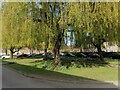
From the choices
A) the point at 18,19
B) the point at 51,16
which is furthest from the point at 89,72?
the point at 18,19

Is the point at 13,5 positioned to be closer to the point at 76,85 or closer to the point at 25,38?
the point at 25,38

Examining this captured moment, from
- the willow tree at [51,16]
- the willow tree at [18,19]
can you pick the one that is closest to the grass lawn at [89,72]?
the willow tree at [51,16]

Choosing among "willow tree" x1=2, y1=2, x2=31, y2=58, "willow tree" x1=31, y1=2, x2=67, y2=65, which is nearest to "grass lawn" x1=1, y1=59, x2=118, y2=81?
"willow tree" x1=31, y1=2, x2=67, y2=65

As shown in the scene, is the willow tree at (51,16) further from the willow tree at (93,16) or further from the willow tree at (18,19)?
the willow tree at (93,16)

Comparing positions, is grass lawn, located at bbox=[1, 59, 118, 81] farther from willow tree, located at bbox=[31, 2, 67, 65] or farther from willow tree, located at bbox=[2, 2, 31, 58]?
willow tree, located at bbox=[2, 2, 31, 58]

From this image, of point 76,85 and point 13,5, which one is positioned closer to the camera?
point 76,85

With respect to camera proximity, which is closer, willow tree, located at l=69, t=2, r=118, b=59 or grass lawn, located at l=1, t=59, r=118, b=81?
grass lawn, located at l=1, t=59, r=118, b=81

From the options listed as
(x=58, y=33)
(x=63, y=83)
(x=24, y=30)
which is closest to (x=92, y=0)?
(x=58, y=33)

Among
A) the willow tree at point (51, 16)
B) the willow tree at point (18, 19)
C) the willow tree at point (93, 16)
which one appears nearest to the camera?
the willow tree at point (93, 16)

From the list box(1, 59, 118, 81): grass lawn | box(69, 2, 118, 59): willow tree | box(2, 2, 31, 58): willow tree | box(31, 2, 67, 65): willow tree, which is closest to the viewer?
box(1, 59, 118, 81): grass lawn

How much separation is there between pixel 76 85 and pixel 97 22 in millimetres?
6900

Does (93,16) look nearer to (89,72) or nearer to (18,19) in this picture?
(89,72)

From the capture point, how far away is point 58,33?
21500 mm

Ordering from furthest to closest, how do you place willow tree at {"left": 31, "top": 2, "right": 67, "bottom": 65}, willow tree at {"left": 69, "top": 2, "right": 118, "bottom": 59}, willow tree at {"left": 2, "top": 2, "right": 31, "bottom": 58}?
willow tree at {"left": 31, "top": 2, "right": 67, "bottom": 65} < willow tree at {"left": 2, "top": 2, "right": 31, "bottom": 58} < willow tree at {"left": 69, "top": 2, "right": 118, "bottom": 59}
